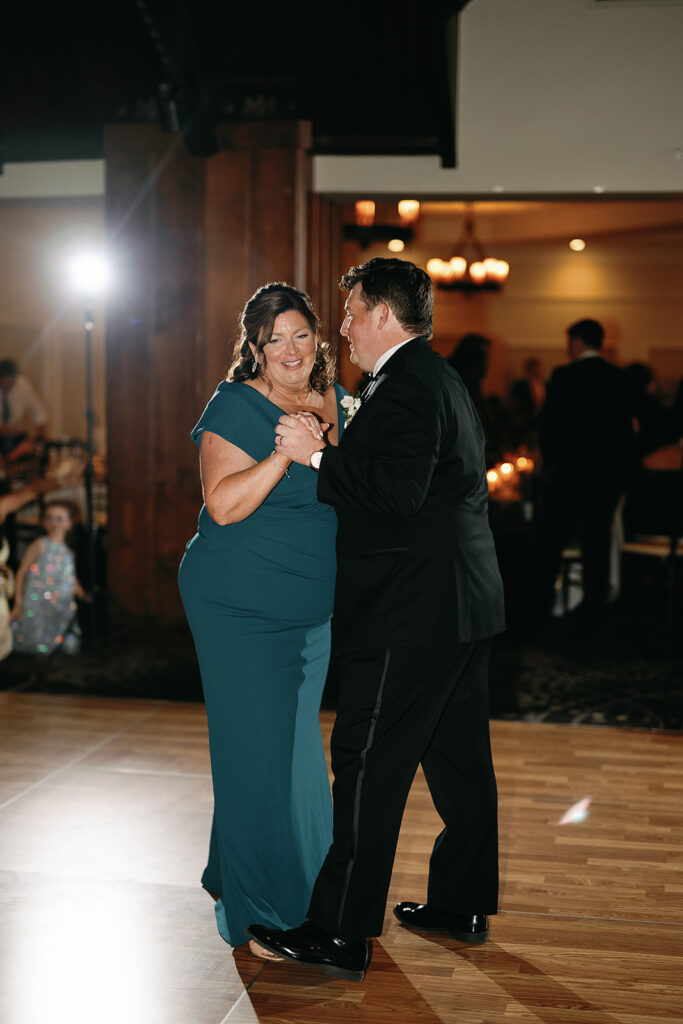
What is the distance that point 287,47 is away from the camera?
596 centimetres

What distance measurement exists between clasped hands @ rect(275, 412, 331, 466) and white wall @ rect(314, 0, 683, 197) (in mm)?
4792

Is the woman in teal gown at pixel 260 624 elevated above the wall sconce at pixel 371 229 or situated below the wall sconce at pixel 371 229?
below

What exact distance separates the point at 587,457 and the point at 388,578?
15.0 ft

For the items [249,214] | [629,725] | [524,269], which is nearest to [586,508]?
[629,725]

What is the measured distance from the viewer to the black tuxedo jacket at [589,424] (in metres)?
6.61

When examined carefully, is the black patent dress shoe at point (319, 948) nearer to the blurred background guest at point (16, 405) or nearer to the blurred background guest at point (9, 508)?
the blurred background guest at point (9, 508)

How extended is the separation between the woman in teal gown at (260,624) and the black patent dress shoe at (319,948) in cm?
6

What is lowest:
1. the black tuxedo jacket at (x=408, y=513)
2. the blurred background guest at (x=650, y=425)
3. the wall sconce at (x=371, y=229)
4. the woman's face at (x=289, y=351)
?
the black tuxedo jacket at (x=408, y=513)

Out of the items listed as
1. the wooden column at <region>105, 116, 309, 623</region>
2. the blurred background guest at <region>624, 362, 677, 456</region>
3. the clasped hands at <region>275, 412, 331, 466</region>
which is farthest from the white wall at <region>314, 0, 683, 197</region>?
the clasped hands at <region>275, 412, 331, 466</region>

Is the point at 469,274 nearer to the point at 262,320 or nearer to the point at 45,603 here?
the point at 45,603

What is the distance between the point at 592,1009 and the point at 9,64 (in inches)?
233

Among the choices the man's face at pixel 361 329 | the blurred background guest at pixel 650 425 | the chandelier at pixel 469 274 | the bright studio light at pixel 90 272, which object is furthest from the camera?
the chandelier at pixel 469 274

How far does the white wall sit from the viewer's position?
6539 mm

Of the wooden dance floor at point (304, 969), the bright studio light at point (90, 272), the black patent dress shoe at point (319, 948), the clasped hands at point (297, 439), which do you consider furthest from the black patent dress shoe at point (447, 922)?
the bright studio light at point (90, 272)
